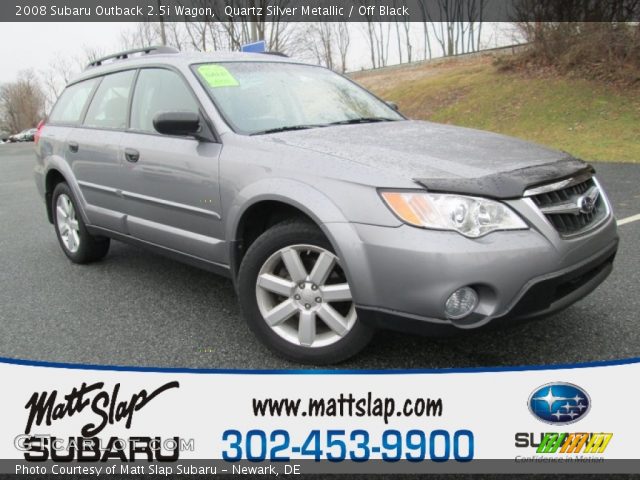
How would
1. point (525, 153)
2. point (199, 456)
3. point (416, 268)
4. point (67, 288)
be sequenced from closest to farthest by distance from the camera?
point (199, 456) → point (416, 268) → point (525, 153) → point (67, 288)

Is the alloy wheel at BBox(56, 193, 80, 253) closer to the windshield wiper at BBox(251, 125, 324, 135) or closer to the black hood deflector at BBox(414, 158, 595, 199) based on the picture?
the windshield wiper at BBox(251, 125, 324, 135)

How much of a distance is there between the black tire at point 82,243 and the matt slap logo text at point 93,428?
2.69 m

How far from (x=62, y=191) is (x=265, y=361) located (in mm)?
2932

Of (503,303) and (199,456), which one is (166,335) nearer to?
(199,456)

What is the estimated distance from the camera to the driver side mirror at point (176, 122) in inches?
119

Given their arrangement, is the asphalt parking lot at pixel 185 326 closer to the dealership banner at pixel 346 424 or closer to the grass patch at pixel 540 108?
the dealership banner at pixel 346 424

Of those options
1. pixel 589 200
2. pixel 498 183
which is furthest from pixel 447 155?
pixel 589 200

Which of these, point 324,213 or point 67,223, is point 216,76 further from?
point 67,223

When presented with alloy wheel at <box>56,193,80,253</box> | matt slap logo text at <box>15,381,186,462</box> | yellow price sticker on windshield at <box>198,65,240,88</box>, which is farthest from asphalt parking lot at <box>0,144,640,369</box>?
yellow price sticker on windshield at <box>198,65,240,88</box>

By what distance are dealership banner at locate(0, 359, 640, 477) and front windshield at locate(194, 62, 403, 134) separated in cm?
160

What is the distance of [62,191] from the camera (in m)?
4.80

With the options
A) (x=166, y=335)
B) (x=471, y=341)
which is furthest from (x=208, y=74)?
(x=471, y=341)

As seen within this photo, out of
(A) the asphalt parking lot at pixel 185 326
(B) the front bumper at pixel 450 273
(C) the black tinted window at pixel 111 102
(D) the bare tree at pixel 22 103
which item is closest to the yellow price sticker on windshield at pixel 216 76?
(C) the black tinted window at pixel 111 102

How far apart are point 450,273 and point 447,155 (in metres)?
0.68
